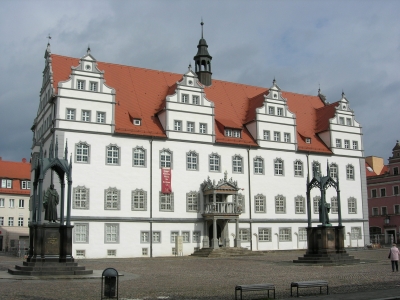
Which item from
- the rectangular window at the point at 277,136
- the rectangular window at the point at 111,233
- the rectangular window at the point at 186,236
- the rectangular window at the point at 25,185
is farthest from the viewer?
the rectangular window at the point at 25,185

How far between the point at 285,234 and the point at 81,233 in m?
19.1

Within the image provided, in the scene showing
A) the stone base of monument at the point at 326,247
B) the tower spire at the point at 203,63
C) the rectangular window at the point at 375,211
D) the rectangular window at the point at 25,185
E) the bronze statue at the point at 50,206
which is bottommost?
the stone base of monument at the point at 326,247

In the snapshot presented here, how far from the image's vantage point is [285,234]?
47.5 meters

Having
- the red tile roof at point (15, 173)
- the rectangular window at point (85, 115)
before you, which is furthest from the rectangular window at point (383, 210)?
the red tile roof at point (15, 173)

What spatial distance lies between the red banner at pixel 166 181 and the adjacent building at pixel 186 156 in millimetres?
114

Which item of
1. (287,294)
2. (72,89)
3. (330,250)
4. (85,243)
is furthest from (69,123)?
(287,294)

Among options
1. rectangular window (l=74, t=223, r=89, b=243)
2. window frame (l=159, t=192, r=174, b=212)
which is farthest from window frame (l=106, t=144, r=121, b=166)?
rectangular window (l=74, t=223, r=89, b=243)

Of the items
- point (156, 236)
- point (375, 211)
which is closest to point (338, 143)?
point (375, 211)

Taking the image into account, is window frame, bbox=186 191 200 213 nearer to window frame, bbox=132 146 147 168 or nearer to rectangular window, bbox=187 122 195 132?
window frame, bbox=132 146 147 168

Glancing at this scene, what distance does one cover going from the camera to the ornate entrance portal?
140 feet

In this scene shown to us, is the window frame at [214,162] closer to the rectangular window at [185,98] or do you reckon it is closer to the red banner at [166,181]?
the red banner at [166,181]

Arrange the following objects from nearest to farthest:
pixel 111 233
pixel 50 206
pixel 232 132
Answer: pixel 50 206
pixel 111 233
pixel 232 132

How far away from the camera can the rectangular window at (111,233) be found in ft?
129

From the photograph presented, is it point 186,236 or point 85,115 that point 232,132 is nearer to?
point 186,236
